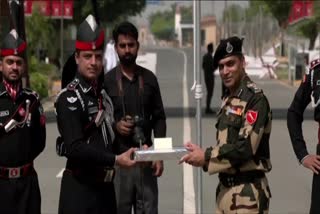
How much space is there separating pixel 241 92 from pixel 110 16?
5034cm

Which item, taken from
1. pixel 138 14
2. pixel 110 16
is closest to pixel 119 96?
pixel 110 16

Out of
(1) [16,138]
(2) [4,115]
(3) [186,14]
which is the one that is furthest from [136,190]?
(3) [186,14]

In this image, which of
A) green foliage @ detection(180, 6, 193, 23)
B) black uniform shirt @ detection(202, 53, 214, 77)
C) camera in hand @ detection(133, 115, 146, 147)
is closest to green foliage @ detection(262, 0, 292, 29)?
black uniform shirt @ detection(202, 53, 214, 77)

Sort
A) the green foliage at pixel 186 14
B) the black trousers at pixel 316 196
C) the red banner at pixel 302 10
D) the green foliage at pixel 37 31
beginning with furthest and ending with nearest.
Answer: the green foliage at pixel 186 14 → the red banner at pixel 302 10 → the green foliage at pixel 37 31 → the black trousers at pixel 316 196

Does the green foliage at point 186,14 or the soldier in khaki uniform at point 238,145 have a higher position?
the soldier in khaki uniform at point 238,145

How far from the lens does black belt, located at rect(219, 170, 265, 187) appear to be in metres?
5.08

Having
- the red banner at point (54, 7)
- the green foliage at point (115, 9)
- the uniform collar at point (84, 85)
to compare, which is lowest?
the green foliage at point (115, 9)

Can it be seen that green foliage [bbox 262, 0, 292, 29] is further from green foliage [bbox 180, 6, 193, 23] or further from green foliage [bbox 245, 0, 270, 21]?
green foliage [bbox 180, 6, 193, 23]

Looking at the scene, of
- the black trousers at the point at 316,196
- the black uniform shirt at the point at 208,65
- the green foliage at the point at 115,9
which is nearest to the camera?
the black trousers at the point at 316,196

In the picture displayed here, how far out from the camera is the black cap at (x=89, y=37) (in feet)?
17.1

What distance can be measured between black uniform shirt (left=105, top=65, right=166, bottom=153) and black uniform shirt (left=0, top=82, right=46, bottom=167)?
1.84ft

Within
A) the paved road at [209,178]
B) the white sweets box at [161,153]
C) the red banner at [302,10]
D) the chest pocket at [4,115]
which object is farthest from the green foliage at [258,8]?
the white sweets box at [161,153]

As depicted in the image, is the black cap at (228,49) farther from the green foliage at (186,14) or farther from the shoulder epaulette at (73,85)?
the green foliage at (186,14)

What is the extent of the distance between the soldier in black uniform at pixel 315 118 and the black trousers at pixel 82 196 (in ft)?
4.29
